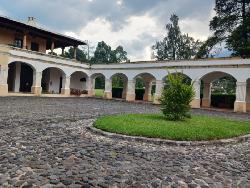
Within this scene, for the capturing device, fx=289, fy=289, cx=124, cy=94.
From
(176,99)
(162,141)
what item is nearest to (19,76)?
(176,99)

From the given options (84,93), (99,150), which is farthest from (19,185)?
(84,93)

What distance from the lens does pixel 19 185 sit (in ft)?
15.2

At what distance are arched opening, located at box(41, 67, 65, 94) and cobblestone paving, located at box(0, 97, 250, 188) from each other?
24851 mm

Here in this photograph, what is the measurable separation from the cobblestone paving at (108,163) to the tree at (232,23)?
79.6 feet

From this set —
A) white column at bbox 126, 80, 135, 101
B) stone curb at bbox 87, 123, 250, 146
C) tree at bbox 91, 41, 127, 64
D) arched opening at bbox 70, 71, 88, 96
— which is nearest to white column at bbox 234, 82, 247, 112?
white column at bbox 126, 80, 135, 101

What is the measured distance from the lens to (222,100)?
3006 centimetres

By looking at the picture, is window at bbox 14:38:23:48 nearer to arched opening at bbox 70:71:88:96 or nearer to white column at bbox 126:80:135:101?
arched opening at bbox 70:71:88:96

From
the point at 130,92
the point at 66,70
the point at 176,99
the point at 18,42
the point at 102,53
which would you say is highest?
the point at 102,53

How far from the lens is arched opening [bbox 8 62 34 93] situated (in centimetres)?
2973

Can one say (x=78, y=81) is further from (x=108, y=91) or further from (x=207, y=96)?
(x=207, y=96)

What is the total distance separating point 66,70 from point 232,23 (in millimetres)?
19970

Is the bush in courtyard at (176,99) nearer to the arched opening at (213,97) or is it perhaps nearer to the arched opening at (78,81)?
the arched opening at (213,97)

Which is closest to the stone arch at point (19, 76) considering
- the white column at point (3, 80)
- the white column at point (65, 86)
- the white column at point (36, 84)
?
the white column at point (36, 84)

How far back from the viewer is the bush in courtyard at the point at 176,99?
12695 millimetres
